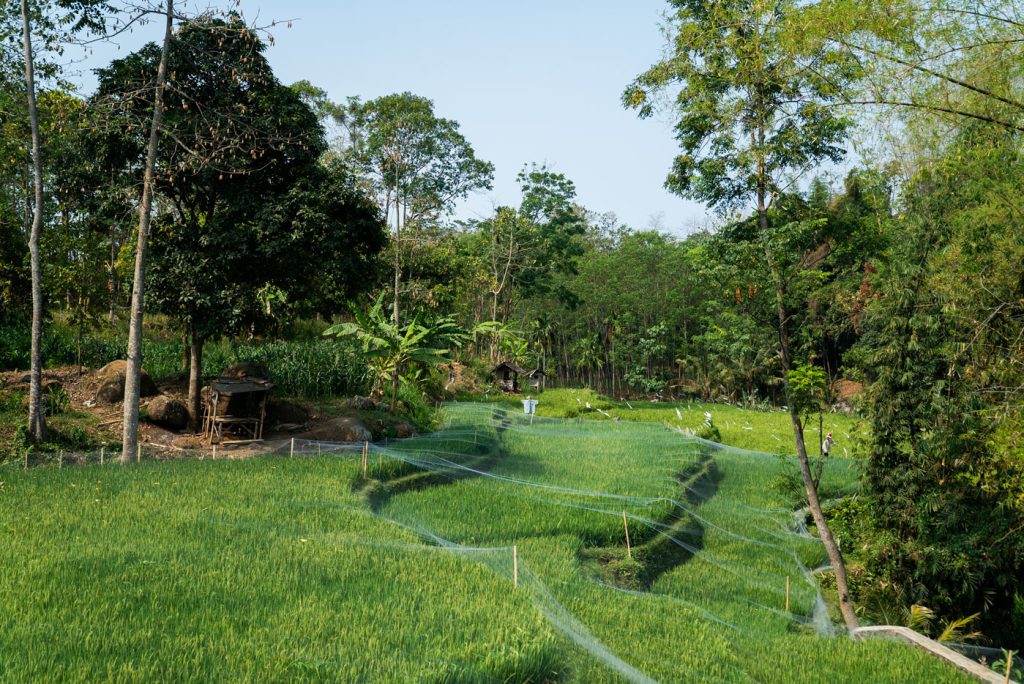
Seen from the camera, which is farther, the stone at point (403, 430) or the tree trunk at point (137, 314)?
the stone at point (403, 430)

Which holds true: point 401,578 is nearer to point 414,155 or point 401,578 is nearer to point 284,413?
point 284,413

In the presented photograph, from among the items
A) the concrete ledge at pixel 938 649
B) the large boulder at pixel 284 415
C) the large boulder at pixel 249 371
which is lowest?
the concrete ledge at pixel 938 649

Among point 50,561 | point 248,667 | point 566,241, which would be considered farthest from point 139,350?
point 566,241

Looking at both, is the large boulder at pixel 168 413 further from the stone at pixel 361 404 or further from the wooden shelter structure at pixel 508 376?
the wooden shelter structure at pixel 508 376

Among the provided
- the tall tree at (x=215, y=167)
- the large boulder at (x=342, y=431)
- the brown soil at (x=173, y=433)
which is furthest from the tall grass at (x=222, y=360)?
the large boulder at (x=342, y=431)

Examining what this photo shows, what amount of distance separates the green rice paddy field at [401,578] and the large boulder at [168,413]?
3161 mm

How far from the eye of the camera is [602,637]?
6.27 metres

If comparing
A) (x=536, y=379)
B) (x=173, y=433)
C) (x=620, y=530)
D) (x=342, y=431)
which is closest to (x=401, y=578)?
(x=620, y=530)

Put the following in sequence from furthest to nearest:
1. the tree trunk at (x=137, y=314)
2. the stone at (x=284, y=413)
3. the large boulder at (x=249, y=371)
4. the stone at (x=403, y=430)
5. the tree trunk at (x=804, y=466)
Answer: the large boulder at (x=249, y=371) < the stone at (x=284, y=413) < the stone at (x=403, y=430) < the tree trunk at (x=137, y=314) < the tree trunk at (x=804, y=466)

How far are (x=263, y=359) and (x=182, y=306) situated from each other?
7053 mm

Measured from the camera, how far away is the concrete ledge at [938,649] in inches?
262

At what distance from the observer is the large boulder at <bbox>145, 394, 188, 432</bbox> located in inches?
570

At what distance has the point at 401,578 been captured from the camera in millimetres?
6590

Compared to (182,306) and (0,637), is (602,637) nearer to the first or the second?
(0,637)
